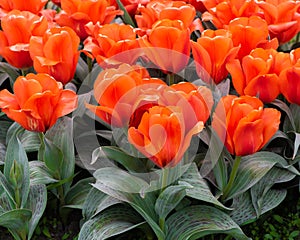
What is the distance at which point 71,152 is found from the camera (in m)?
2.29

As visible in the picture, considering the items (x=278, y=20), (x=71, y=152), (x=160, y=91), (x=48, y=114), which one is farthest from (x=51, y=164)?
(x=278, y=20)

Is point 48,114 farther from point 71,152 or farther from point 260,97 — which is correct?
point 260,97

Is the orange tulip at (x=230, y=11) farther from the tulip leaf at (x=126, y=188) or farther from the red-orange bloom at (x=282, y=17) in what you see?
the tulip leaf at (x=126, y=188)

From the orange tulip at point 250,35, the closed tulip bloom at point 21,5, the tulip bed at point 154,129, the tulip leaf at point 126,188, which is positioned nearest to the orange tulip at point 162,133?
the tulip bed at point 154,129

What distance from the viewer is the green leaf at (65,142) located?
229cm

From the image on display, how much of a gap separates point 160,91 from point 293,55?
1.97ft

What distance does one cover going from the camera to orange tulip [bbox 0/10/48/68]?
7.92 ft

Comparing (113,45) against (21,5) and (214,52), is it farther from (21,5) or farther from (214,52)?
(21,5)

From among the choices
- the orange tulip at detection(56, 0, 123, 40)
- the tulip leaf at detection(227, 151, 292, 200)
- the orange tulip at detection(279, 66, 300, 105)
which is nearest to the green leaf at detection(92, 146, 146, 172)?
the tulip leaf at detection(227, 151, 292, 200)

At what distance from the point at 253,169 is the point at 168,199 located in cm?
40

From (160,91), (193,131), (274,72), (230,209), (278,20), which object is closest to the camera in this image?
(193,131)

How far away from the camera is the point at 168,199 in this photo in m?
2.01

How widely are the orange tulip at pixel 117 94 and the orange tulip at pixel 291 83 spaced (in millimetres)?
484

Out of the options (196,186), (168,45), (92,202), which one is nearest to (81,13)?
(168,45)
